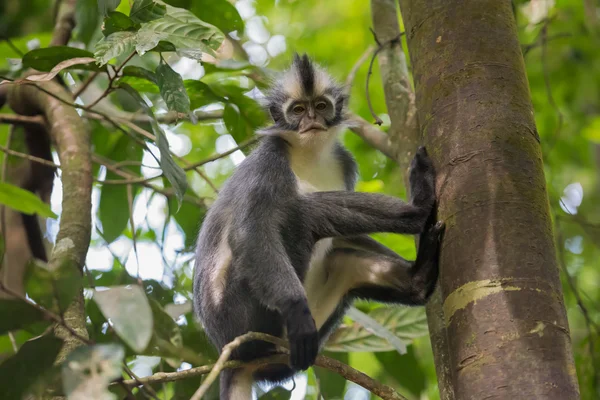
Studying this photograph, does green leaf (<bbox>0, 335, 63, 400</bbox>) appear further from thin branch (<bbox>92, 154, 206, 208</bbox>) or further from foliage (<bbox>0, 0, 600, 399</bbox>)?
thin branch (<bbox>92, 154, 206, 208</bbox>)

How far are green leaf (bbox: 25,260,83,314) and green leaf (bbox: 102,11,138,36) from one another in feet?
4.30

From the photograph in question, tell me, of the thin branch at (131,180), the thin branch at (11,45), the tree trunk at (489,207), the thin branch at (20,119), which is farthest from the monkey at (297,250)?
the thin branch at (11,45)

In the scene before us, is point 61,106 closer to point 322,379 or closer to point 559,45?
point 322,379

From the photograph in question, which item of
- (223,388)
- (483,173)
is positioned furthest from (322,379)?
(483,173)

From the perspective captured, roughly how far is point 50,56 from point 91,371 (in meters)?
1.95

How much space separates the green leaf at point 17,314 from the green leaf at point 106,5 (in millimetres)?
1359

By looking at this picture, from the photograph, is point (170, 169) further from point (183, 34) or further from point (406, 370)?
point (406, 370)

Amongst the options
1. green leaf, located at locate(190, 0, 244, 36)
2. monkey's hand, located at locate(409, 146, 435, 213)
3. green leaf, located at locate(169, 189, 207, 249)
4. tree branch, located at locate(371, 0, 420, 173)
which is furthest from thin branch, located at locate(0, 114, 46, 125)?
monkey's hand, located at locate(409, 146, 435, 213)

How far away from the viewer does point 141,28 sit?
9.39 feet

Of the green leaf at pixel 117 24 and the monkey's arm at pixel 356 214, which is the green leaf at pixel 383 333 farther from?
the green leaf at pixel 117 24

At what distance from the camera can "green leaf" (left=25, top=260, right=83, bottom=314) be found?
1.84m

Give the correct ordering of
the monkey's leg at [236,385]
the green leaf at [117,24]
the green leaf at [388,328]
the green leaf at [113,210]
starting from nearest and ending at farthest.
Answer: the green leaf at [117,24], the monkey's leg at [236,385], the green leaf at [388,328], the green leaf at [113,210]

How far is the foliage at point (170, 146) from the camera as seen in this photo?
1.96 metres

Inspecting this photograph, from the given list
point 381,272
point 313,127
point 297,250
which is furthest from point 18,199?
point 313,127
